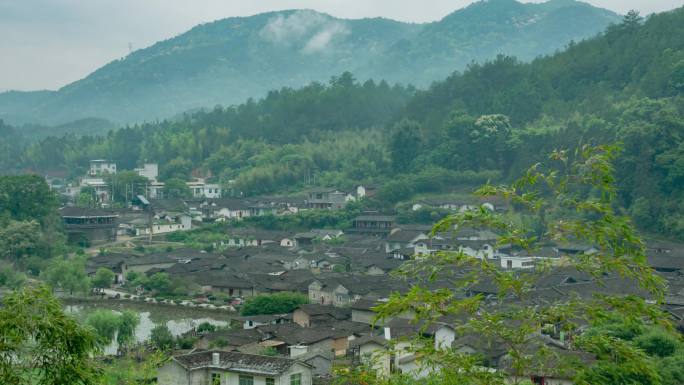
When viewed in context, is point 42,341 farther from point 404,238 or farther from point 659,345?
point 404,238

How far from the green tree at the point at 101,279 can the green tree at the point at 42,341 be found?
2196cm

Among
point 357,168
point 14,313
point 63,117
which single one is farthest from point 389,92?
point 63,117

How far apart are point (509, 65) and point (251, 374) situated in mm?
40266

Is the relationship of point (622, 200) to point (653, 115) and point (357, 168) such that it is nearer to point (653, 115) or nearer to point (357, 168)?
point (653, 115)

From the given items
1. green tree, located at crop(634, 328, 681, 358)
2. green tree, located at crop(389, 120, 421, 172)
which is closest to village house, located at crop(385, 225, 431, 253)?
green tree, located at crop(389, 120, 421, 172)

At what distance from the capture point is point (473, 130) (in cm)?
4069

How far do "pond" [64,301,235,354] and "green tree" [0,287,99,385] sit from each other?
14.5 metres

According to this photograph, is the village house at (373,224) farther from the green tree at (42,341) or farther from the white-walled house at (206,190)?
the green tree at (42,341)

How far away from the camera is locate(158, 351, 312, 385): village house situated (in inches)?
486

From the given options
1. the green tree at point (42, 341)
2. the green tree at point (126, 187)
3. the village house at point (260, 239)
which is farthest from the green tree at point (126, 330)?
the green tree at point (126, 187)

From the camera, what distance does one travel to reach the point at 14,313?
499 centimetres

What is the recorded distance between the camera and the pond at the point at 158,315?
20875mm

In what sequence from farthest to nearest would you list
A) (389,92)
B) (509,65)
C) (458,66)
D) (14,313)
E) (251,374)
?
1. (458,66)
2. (389,92)
3. (509,65)
4. (251,374)
5. (14,313)

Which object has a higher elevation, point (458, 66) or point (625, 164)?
point (458, 66)
